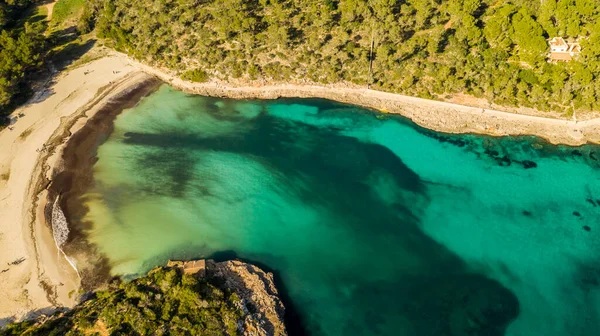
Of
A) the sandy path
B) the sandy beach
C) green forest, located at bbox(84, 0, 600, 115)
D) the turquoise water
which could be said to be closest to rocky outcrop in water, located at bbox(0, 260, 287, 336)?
the turquoise water

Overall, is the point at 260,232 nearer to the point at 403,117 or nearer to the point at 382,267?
the point at 382,267

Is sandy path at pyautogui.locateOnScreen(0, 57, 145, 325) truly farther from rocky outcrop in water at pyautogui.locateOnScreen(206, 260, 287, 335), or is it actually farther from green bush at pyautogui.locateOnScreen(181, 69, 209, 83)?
rocky outcrop in water at pyautogui.locateOnScreen(206, 260, 287, 335)

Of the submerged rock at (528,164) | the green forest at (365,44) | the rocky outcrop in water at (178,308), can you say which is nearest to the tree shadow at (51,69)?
the green forest at (365,44)

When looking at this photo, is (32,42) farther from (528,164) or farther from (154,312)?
(528,164)

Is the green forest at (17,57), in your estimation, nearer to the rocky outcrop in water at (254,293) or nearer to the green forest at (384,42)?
the green forest at (384,42)

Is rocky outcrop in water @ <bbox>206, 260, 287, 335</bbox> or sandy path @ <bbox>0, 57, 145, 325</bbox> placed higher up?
sandy path @ <bbox>0, 57, 145, 325</bbox>

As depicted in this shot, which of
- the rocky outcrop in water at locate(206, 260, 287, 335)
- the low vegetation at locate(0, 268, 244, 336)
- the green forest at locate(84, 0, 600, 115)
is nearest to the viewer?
the low vegetation at locate(0, 268, 244, 336)

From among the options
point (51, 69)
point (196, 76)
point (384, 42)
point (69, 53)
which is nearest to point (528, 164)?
point (384, 42)
